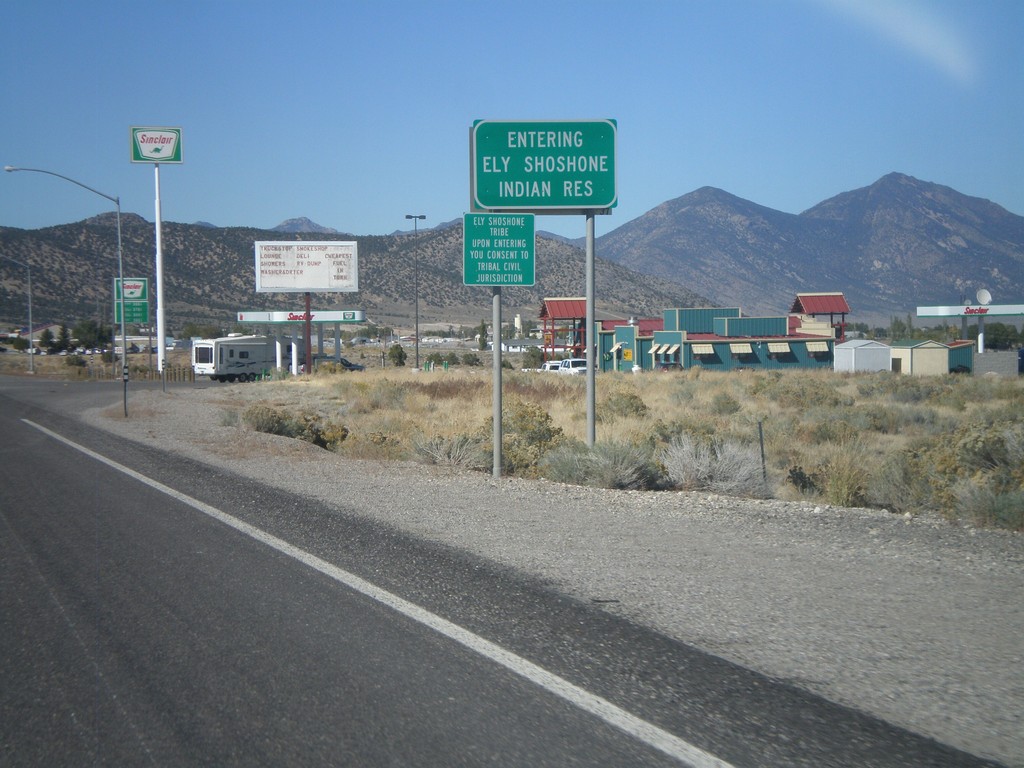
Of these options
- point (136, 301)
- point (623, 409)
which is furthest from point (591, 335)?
point (136, 301)

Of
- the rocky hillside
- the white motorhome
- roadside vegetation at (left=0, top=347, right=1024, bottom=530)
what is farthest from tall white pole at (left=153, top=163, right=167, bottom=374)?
the rocky hillside

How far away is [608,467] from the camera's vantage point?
14.1m

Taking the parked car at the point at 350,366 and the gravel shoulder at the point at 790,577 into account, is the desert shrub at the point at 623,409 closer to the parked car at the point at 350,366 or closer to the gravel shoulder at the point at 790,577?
the gravel shoulder at the point at 790,577

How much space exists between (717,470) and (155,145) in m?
51.0

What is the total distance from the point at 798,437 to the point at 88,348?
98606mm

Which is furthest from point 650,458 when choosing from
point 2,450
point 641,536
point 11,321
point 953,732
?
point 11,321

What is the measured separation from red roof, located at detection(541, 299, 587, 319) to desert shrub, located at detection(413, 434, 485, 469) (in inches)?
2154

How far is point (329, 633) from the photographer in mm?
6625

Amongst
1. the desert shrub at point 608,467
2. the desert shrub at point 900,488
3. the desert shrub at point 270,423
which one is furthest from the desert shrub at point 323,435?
the desert shrub at point 900,488

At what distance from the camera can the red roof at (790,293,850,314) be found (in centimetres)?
7719

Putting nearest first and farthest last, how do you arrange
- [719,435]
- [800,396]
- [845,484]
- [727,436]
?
1. [845,484]
2. [727,436]
3. [719,435]
4. [800,396]

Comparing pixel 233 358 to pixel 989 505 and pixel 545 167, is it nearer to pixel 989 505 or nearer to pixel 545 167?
pixel 545 167

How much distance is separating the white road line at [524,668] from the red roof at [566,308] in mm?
62316

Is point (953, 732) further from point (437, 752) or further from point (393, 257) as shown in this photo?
point (393, 257)
